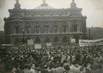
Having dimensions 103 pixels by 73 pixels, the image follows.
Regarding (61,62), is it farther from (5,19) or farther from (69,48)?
(5,19)

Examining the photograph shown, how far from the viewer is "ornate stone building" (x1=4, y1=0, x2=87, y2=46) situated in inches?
169

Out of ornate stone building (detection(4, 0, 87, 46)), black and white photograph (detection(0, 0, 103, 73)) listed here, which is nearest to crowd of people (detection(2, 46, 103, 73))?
black and white photograph (detection(0, 0, 103, 73))

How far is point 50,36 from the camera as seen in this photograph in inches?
170

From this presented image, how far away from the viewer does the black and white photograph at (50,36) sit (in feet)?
14.0

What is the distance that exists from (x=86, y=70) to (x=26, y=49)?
104cm

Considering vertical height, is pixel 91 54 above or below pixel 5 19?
below

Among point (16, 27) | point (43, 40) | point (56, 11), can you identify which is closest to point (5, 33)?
point (16, 27)

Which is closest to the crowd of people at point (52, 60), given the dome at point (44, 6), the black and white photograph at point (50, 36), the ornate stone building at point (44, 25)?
the black and white photograph at point (50, 36)

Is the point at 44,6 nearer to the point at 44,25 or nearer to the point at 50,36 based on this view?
the point at 44,25

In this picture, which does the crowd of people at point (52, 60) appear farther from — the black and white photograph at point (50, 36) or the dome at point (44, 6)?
the dome at point (44, 6)

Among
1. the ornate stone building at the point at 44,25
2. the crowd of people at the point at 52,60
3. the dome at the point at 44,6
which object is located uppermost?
the dome at the point at 44,6

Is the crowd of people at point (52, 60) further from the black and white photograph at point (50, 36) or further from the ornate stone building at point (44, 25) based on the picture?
the ornate stone building at point (44, 25)

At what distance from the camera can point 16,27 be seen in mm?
4320

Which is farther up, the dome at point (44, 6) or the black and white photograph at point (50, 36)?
the dome at point (44, 6)
